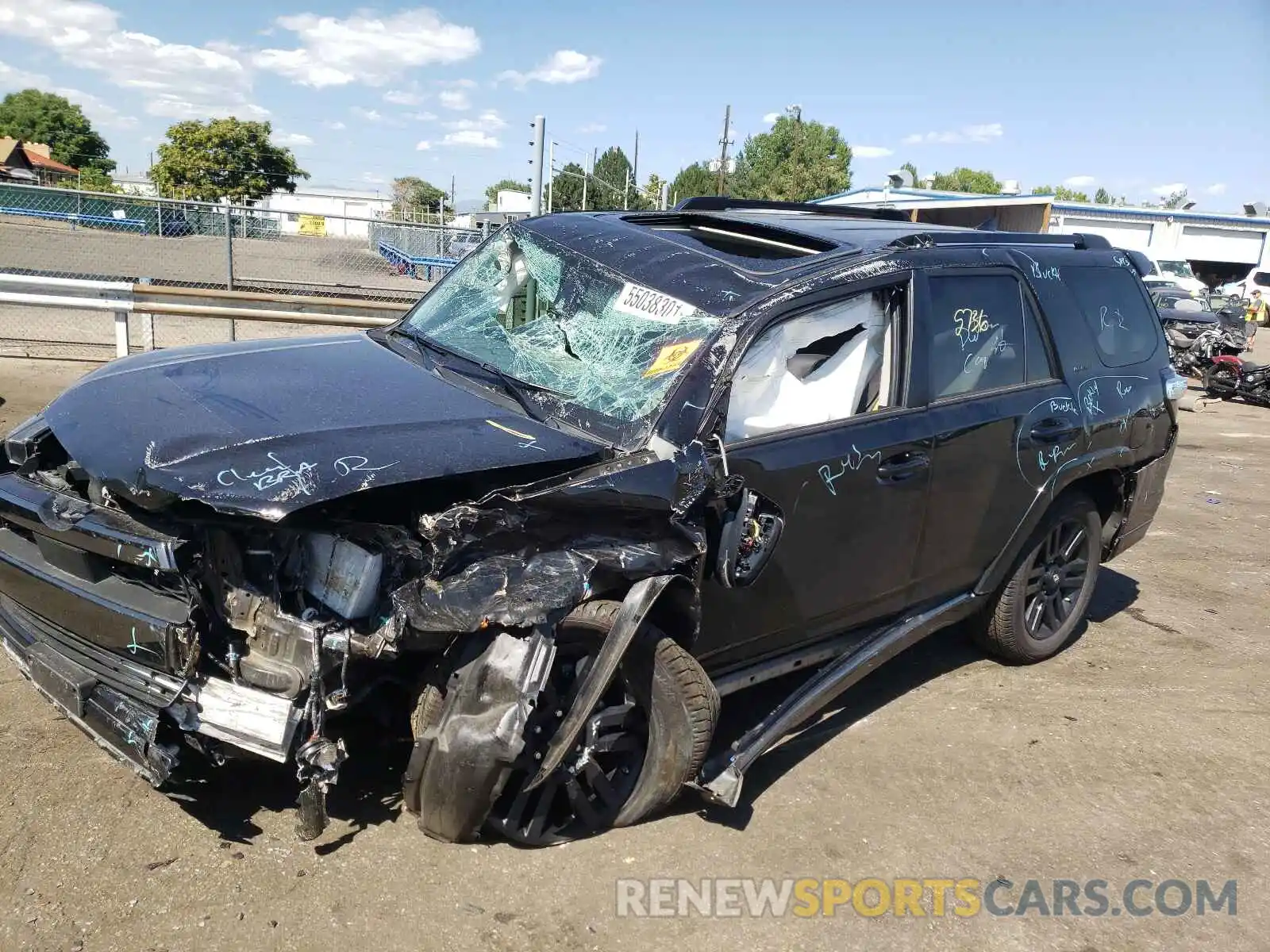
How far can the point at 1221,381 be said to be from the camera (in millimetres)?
15562

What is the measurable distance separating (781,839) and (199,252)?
13.7 metres

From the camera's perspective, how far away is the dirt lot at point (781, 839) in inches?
107

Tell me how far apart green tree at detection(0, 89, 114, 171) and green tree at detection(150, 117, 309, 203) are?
3227 centimetres

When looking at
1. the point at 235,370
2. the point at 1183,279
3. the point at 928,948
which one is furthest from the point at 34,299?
the point at 1183,279

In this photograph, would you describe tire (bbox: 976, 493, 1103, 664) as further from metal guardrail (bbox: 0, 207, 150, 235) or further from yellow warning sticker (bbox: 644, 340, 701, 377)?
metal guardrail (bbox: 0, 207, 150, 235)

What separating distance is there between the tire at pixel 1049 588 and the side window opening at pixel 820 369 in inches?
57.0

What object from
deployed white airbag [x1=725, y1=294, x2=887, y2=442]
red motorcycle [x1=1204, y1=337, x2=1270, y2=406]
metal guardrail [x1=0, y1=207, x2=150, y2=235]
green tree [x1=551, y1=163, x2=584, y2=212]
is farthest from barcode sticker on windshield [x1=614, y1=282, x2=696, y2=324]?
green tree [x1=551, y1=163, x2=584, y2=212]

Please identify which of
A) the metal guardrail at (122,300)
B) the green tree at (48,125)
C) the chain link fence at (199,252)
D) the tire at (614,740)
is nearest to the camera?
the tire at (614,740)

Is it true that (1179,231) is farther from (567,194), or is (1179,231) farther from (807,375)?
(807,375)

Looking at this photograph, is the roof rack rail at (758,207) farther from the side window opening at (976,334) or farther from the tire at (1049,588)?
the tire at (1049,588)

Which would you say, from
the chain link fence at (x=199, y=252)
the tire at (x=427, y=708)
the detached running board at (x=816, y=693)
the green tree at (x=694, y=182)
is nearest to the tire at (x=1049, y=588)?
the detached running board at (x=816, y=693)

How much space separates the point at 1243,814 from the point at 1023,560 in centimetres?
133

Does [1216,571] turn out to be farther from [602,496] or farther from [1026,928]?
[602,496]

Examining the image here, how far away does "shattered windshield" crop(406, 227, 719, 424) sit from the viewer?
3.31 metres
